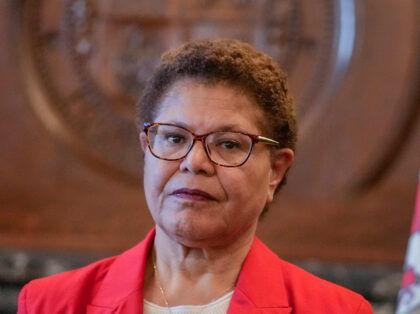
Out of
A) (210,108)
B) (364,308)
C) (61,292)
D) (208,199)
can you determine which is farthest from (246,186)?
(61,292)

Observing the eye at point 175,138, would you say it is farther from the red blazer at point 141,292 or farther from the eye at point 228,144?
the red blazer at point 141,292

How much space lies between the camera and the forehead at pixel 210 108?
133cm

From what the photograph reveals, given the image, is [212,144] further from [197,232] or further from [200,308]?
[200,308]

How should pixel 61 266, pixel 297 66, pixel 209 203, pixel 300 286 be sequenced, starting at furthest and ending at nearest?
1. pixel 297 66
2. pixel 61 266
3. pixel 300 286
4. pixel 209 203

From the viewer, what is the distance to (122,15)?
3.34 meters

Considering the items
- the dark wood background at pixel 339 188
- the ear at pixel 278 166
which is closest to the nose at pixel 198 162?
the ear at pixel 278 166

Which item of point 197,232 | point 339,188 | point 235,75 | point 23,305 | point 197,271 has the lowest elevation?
point 23,305

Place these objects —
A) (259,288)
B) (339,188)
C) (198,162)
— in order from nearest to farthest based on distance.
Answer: (198,162) → (259,288) → (339,188)

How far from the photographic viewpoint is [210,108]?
1.34m

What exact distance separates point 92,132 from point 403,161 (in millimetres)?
1812

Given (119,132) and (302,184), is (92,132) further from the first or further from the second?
(302,184)

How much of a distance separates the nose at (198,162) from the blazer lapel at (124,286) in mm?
327

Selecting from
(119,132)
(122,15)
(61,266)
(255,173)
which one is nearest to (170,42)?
(122,15)

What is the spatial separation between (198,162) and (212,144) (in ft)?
0.20
